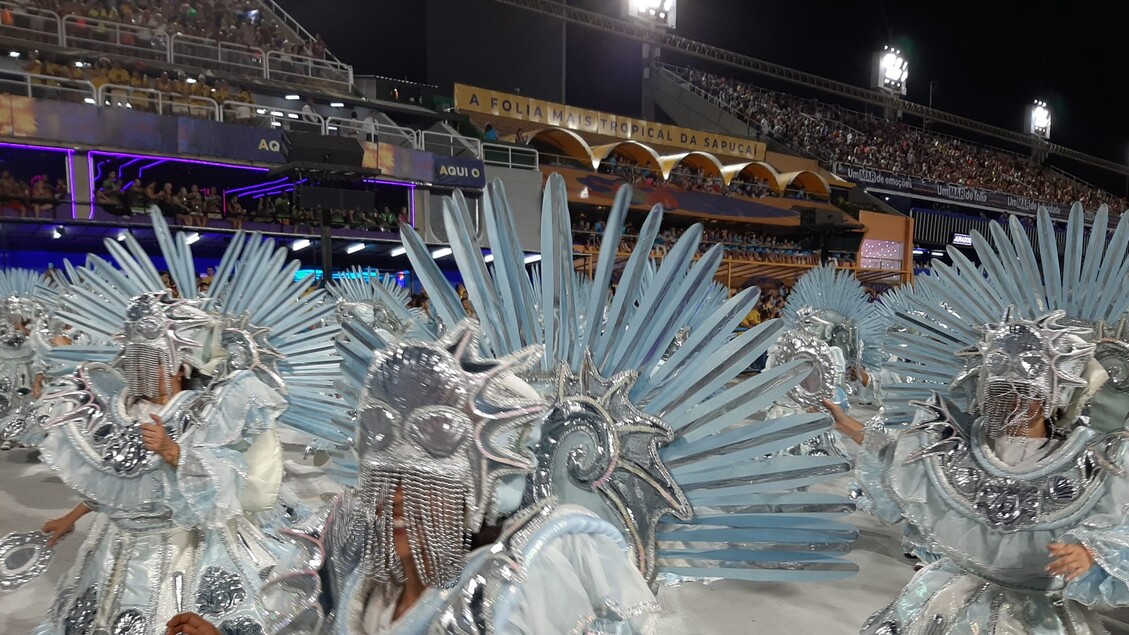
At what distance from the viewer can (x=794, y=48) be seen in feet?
67.9

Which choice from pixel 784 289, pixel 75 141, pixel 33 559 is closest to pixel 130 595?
pixel 33 559

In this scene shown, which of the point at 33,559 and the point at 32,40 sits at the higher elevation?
the point at 32,40

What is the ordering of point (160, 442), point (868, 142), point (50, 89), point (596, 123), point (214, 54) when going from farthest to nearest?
point (868, 142), point (596, 123), point (214, 54), point (50, 89), point (160, 442)

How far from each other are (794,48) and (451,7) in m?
10.2

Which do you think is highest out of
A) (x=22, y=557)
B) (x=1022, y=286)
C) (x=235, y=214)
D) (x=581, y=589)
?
(x=235, y=214)

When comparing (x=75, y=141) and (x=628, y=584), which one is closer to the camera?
(x=628, y=584)

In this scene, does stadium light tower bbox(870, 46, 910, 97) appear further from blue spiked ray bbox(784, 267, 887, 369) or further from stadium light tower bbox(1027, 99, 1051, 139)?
blue spiked ray bbox(784, 267, 887, 369)

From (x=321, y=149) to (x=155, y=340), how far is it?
5791 millimetres

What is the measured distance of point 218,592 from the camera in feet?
7.45

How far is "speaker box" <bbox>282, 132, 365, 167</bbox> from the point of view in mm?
7418

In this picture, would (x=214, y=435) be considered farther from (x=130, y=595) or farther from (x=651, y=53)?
(x=651, y=53)

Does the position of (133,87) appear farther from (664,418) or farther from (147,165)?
(664,418)

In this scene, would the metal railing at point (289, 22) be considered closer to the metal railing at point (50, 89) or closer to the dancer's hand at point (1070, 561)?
the metal railing at point (50, 89)

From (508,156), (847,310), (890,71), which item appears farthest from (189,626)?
(890,71)
